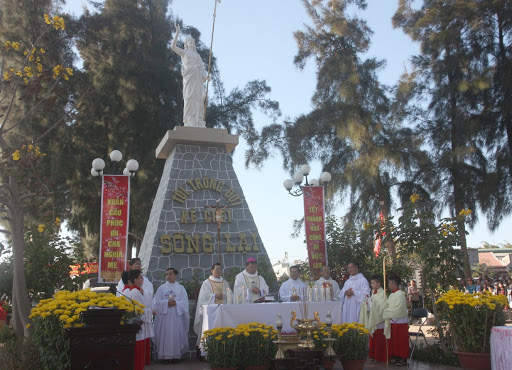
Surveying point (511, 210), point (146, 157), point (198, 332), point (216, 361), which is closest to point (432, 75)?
point (511, 210)

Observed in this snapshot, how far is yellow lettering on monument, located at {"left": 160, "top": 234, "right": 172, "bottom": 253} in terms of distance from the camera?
10.6 m

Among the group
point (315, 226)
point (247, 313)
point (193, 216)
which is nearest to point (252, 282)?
point (247, 313)

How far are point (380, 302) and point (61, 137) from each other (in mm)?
14692

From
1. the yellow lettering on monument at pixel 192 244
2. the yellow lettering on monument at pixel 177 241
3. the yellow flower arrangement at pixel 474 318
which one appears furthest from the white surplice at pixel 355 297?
the yellow lettering on monument at pixel 177 241

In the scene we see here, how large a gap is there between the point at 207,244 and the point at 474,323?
5683mm

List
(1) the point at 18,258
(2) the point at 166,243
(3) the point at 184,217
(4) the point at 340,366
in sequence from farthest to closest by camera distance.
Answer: (3) the point at 184,217, (2) the point at 166,243, (1) the point at 18,258, (4) the point at 340,366

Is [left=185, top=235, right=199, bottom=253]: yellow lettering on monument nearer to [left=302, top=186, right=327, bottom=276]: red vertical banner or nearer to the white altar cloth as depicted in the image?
[left=302, top=186, right=327, bottom=276]: red vertical banner

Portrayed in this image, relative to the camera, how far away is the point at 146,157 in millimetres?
19516

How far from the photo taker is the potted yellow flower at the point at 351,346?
7344 millimetres

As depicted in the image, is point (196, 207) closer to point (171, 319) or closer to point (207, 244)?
point (207, 244)

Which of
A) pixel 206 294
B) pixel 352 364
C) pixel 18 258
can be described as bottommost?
pixel 352 364

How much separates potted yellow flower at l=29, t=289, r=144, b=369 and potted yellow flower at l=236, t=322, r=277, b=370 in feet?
6.11

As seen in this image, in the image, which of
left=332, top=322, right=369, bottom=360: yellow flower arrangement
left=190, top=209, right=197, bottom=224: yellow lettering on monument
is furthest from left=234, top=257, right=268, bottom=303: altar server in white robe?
left=190, top=209, right=197, bottom=224: yellow lettering on monument

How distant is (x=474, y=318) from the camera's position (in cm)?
704
